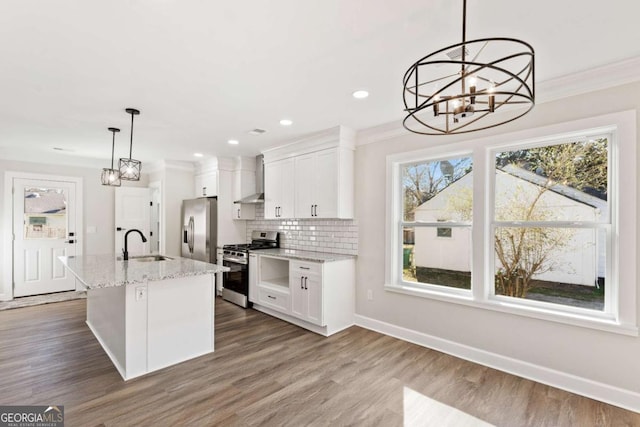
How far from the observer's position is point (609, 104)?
240cm

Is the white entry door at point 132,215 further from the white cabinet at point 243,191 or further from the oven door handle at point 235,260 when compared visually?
the oven door handle at point 235,260

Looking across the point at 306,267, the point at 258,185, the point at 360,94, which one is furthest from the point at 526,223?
the point at 258,185

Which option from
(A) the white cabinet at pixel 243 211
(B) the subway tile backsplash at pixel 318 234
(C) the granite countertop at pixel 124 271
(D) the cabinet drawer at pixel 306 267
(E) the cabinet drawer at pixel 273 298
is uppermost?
(A) the white cabinet at pixel 243 211

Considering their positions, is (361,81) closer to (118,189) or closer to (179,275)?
(179,275)

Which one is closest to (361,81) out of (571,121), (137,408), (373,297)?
(571,121)

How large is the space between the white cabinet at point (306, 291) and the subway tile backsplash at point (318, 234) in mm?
615

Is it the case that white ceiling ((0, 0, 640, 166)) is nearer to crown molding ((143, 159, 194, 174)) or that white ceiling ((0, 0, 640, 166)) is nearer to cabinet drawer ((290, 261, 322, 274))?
cabinet drawer ((290, 261, 322, 274))

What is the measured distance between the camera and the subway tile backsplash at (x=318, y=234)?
13.7ft

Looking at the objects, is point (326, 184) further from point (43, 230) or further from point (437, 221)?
point (43, 230)

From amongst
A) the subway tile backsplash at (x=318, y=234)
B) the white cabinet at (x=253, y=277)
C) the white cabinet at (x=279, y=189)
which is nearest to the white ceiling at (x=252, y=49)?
the white cabinet at (x=279, y=189)

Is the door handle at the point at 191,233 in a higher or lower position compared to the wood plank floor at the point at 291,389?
higher

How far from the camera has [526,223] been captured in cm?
283

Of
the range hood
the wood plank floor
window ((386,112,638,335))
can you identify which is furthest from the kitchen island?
window ((386,112,638,335))

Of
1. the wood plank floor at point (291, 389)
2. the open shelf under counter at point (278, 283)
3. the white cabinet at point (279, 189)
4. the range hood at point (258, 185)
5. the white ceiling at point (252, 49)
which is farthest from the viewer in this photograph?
the range hood at point (258, 185)
